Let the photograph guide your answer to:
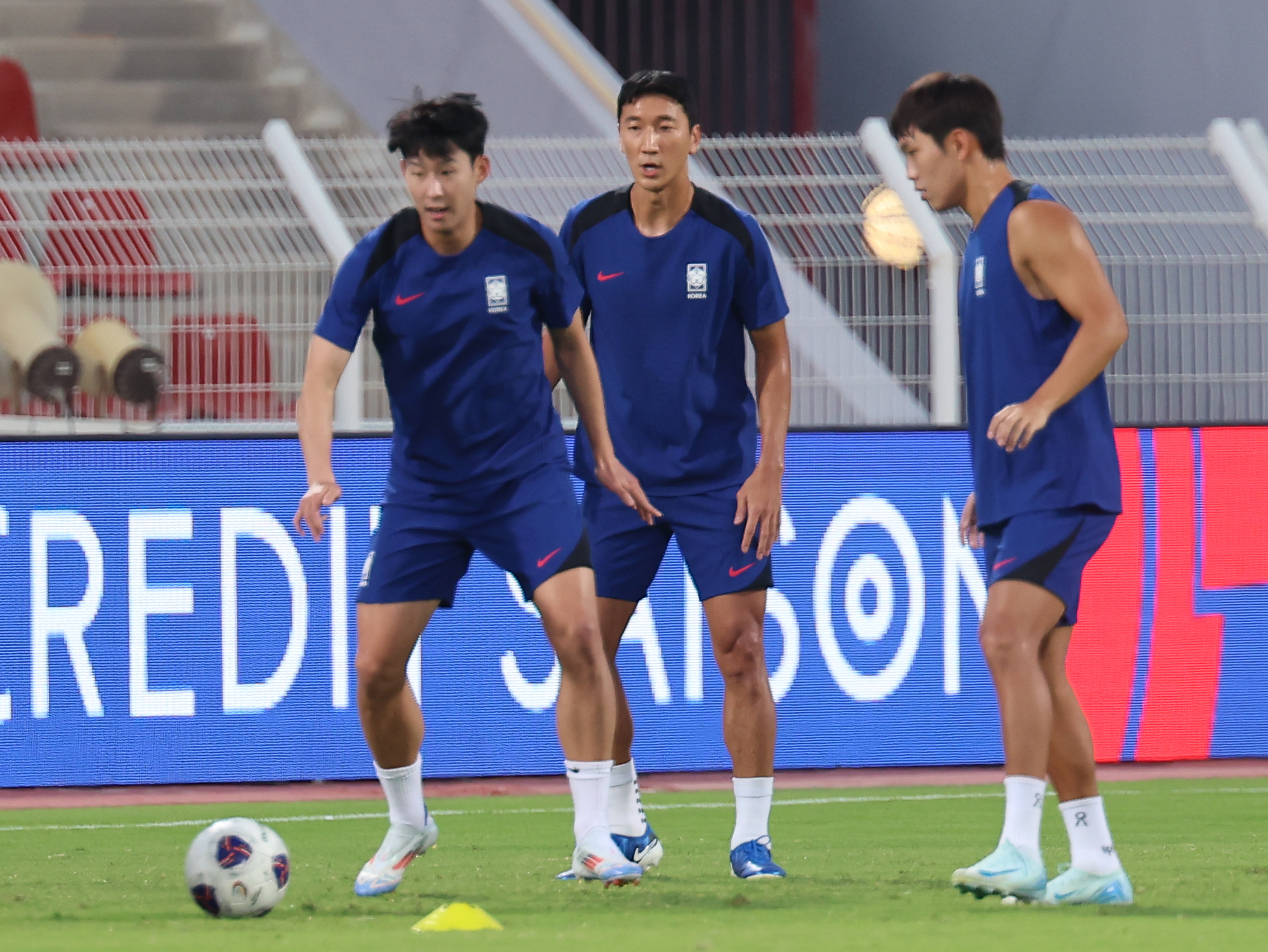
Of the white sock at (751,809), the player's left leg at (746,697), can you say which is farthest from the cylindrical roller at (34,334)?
the white sock at (751,809)

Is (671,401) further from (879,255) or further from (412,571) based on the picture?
Result: (879,255)

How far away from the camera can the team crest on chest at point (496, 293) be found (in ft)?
17.0

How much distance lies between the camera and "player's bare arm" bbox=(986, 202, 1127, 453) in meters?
4.51

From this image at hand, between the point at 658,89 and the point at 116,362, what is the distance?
4146 millimetres

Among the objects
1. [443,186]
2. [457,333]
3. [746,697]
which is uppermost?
[443,186]

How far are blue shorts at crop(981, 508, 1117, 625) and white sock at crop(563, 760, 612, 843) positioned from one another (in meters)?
1.17

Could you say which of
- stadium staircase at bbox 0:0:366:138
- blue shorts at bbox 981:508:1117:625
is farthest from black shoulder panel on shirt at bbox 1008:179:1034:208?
stadium staircase at bbox 0:0:366:138

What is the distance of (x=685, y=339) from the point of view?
18.2ft

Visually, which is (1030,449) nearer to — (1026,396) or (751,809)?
(1026,396)

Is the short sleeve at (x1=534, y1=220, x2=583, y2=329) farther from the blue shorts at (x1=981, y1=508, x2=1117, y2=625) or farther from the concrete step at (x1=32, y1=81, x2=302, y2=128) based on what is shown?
the concrete step at (x1=32, y1=81, x2=302, y2=128)

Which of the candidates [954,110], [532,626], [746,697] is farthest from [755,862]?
[532,626]

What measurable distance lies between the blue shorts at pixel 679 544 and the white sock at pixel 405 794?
77 cm

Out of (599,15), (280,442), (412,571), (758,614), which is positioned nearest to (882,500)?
(280,442)

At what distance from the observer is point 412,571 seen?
206 inches
